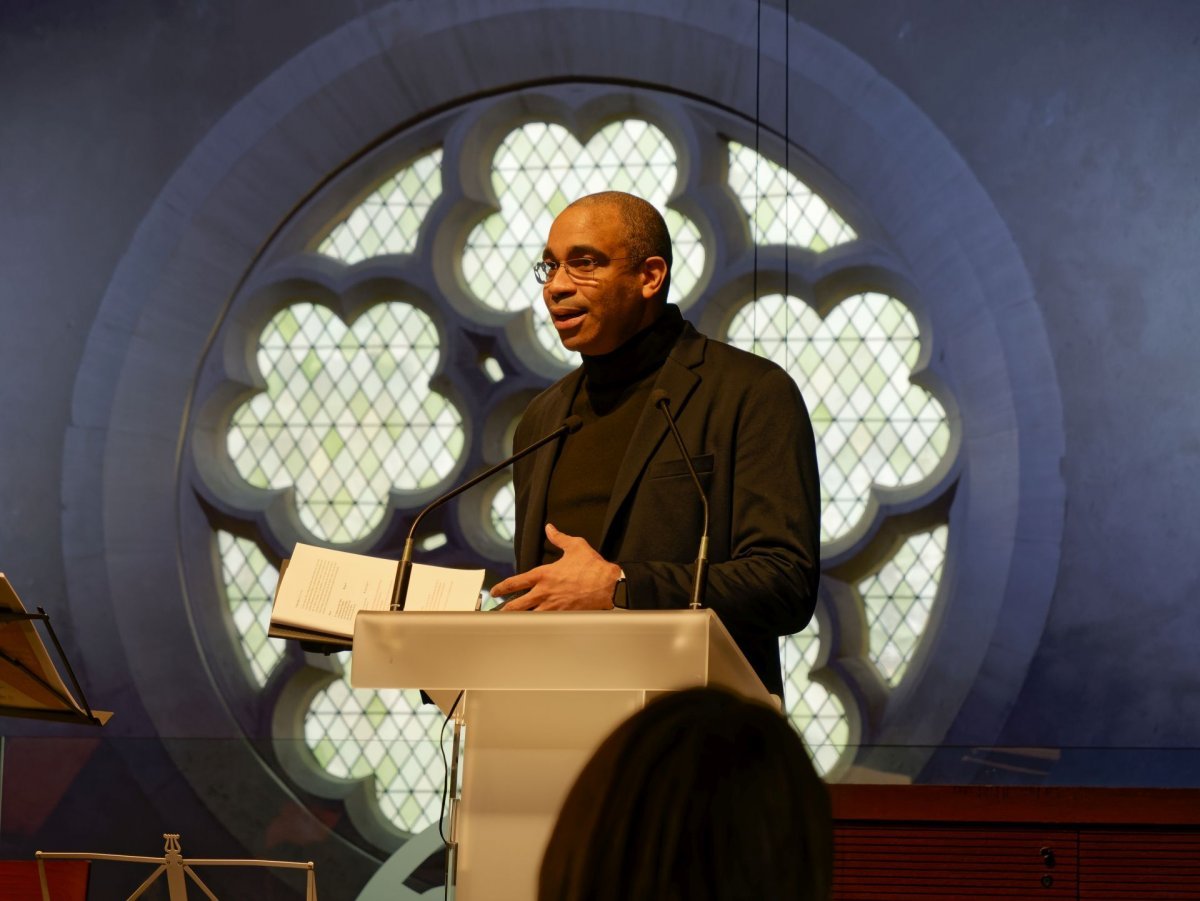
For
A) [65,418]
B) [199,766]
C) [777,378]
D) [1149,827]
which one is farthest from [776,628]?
[65,418]

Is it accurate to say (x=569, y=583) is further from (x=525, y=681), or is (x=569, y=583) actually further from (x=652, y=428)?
(x=652, y=428)

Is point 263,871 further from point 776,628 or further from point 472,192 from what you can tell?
point 472,192

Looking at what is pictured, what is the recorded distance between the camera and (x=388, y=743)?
18.8ft

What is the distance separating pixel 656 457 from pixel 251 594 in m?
3.87

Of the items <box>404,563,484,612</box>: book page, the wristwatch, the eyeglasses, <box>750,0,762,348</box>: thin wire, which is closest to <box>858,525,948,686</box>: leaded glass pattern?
<box>750,0,762,348</box>: thin wire

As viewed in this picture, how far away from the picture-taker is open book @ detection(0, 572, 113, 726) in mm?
2656

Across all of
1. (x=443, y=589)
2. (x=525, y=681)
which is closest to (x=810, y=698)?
(x=443, y=589)

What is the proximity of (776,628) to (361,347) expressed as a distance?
4.16 m

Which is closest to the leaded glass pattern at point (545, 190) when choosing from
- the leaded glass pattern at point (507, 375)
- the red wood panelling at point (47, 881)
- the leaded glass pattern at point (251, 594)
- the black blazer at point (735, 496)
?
the leaded glass pattern at point (507, 375)

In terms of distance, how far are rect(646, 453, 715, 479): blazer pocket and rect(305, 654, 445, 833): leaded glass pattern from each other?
3.31 metres

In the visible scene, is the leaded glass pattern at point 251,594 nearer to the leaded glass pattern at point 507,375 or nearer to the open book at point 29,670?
the leaded glass pattern at point 507,375

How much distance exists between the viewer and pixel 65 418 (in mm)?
5969

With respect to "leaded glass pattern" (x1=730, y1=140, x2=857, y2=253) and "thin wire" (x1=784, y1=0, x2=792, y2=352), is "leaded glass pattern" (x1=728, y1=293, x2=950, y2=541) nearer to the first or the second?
"thin wire" (x1=784, y1=0, x2=792, y2=352)

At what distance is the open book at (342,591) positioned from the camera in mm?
2252
